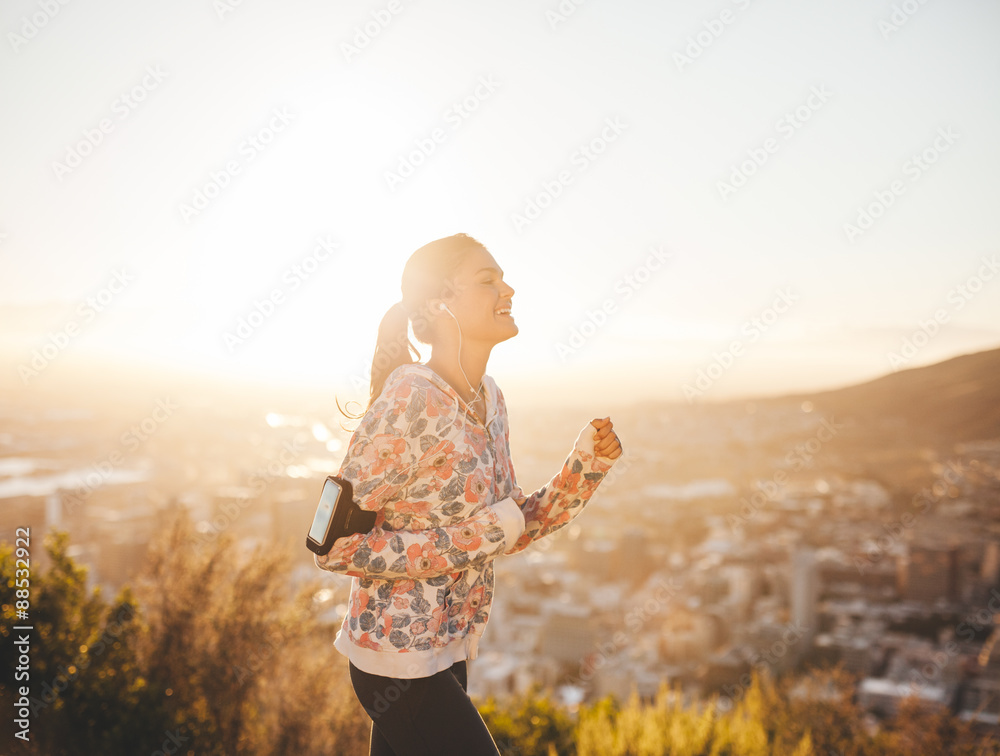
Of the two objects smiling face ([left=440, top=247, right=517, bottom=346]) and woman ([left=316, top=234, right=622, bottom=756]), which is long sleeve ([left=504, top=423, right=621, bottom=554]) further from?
smiling face ([left=440, top=247, right=517, bottom=346])

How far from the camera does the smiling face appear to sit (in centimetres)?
128

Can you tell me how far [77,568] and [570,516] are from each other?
300 centimetres

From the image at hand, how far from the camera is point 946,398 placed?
6102mm

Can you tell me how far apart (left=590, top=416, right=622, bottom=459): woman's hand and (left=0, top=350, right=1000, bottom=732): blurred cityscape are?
23.4 inches

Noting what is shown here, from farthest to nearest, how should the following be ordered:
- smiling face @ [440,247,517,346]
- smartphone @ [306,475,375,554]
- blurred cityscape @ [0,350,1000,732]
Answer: blurred cityscape @ [0,350,1000,732], smiling face @ [440,247,517,346], smartphone @ [306,475,375,554]

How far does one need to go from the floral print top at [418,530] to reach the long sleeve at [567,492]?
10cm

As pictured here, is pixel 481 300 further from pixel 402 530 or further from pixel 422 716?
pixel 422 716

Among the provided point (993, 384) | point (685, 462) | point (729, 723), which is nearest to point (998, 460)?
point (993, 384)

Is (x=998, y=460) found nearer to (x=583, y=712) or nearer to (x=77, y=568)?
(x=583, y=712)

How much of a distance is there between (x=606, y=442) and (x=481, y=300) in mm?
397

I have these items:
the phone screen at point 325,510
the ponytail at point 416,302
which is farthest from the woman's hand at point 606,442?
the phone screen at point 325,510

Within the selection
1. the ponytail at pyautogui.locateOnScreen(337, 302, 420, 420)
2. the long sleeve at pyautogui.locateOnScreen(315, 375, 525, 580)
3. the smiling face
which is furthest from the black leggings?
the smiling face

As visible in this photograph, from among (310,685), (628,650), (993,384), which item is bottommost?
(628,650)

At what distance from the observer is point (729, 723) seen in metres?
3.07
